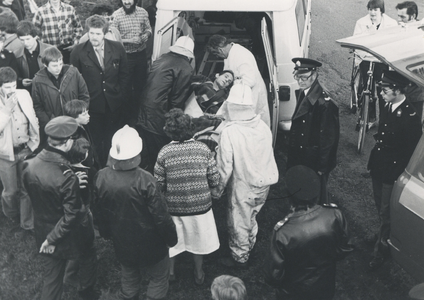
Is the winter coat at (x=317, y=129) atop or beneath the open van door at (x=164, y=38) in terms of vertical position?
beneath

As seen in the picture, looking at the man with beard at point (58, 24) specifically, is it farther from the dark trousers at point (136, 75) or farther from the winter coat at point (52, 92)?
the winter coat at point (52, 92)

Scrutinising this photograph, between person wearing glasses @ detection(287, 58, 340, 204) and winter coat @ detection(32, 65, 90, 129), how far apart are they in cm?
227

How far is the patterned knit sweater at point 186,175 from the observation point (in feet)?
13.4

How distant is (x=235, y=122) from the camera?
447cm

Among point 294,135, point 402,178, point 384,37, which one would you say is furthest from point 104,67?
point 402,178

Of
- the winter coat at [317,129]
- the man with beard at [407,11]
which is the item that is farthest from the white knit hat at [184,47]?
the man with beard at [407,11]

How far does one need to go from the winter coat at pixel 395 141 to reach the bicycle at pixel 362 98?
1.81 metres

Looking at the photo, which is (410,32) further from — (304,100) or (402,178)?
(402,178)

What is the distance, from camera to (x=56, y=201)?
3.77 metres

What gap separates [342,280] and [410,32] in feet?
8.46

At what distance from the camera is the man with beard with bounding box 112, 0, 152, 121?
6.80 metres

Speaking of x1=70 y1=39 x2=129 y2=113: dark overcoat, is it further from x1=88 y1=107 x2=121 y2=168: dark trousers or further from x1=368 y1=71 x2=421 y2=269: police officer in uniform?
x1=368 y1=71 x2=421 y2=269: police officer in uniform

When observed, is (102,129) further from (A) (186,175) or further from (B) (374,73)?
(B) (374,73)

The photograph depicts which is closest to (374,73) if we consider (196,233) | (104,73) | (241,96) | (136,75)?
(241,96)
